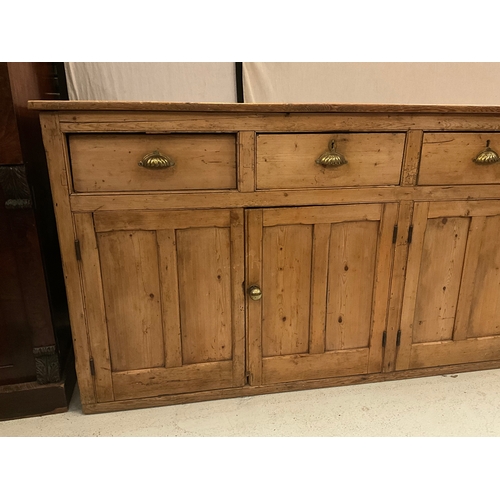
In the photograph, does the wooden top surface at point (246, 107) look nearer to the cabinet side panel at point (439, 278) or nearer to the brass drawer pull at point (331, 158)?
the brass drawer pull at point (331, 158)

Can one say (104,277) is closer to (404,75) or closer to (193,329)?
(193,329)

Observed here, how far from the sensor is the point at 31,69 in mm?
1291

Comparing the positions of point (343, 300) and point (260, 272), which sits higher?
point (260, 272)

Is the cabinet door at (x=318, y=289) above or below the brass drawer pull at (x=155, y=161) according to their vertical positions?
below

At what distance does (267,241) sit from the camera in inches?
49.6

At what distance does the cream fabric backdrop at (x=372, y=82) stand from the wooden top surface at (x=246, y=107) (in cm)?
65

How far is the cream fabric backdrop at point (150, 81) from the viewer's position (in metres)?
1.61

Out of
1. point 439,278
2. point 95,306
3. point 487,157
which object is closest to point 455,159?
point 487,157

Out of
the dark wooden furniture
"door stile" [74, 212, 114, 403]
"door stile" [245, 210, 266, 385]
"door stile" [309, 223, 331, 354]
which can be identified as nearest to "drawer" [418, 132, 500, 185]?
"door stile" [309, 223, 331, 354]

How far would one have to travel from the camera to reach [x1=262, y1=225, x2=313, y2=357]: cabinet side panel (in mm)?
1268

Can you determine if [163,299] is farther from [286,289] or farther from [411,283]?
[411,283]

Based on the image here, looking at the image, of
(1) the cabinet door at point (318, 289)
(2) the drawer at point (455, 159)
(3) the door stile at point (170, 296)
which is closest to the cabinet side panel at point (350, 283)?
(1) the cabinet door at point (318, 289)

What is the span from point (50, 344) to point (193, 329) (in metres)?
0.48

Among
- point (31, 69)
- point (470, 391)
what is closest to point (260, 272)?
point (470, 391)
